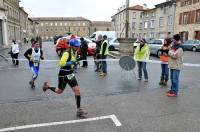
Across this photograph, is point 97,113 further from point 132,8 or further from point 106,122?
point 132,8

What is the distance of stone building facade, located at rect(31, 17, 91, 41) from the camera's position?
A: 118m

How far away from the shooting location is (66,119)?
15.9 feet

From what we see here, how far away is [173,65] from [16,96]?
4695mm

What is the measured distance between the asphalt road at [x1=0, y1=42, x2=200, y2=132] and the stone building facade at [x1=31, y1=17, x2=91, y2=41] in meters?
111

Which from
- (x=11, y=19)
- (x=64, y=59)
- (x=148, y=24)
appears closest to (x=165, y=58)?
(x=64, y=59)

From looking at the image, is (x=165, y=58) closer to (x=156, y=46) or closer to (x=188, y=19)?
(x=156, y=46)

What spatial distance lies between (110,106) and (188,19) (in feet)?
116

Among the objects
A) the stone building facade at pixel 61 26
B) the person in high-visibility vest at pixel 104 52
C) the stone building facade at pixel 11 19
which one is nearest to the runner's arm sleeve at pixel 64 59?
the person in high-visibility vest at pixel 104 52

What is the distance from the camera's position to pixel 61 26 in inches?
4823

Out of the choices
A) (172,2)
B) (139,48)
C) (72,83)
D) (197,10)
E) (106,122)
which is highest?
(172,2)

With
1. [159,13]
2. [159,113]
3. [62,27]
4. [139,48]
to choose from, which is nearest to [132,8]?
[159,13]

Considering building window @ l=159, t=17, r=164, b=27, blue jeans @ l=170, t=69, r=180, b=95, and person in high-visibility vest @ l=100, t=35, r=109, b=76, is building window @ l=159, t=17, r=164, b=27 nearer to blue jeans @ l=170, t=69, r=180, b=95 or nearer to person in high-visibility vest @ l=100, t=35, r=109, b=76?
person in high-visibility vest @ l=100, t=35, r=109, b=76

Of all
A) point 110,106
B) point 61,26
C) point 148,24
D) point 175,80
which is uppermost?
point 61,26

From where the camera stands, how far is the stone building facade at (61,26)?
118375 millimetres
